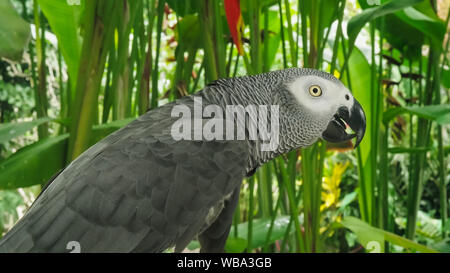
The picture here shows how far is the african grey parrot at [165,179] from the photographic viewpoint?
1.49ft

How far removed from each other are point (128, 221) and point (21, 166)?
0.59 feet

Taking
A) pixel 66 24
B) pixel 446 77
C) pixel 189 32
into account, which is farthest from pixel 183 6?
pixel 446 77

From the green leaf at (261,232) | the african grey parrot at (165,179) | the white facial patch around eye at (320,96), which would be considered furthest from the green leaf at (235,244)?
the white facial patch around eye at (320,96)

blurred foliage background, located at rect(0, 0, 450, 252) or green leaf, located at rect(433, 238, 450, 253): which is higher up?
blurred foliage background, located at rect(0, 0, 450, 252)

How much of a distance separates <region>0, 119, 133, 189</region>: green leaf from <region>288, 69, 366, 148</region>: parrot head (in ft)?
0.73

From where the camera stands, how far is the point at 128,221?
462 millimetres

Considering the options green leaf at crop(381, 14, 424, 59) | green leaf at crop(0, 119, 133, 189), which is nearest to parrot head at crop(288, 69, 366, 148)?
green leaf at crop(0, 119, 133, 189)

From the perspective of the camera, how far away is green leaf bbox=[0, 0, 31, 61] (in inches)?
16.8

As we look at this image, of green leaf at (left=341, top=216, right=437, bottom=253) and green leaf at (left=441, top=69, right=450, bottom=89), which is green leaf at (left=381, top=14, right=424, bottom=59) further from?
green leaf at (left=341, top=216, right=437, bottom=253)

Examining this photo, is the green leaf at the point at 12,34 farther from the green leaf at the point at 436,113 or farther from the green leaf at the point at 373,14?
the green leaf at the point at 436,113

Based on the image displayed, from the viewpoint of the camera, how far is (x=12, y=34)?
1.43ft

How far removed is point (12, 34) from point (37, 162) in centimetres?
19

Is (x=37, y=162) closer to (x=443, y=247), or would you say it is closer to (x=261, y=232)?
(x=261, y=232)
